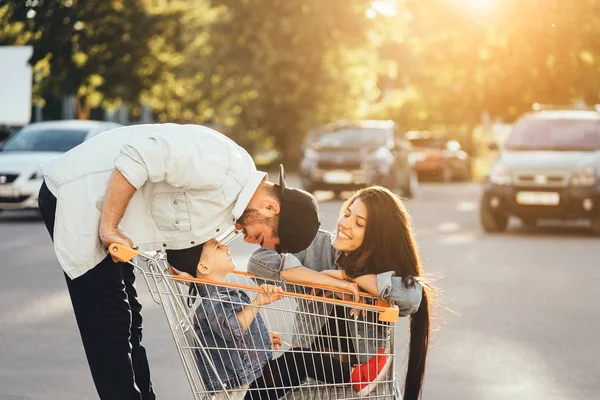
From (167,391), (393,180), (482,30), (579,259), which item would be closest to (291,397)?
(167,391)

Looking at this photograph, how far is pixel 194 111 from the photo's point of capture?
45.2m

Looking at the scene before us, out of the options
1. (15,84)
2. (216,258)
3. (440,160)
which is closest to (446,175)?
(440,160)

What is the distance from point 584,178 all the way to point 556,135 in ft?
4.64

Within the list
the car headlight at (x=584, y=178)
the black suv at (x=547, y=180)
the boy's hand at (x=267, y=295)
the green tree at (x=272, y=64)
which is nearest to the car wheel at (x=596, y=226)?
the black suv at (x=547, y=180)

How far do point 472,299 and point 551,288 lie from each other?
3.56ft

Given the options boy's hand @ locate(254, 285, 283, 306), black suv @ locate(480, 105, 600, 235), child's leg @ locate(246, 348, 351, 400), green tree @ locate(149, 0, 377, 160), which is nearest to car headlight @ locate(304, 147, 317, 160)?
black suv @ locate(480, 105, 600, 235)

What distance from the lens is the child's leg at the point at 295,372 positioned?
13.9 ft

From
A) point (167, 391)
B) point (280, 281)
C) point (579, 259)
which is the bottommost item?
point (579, 259)

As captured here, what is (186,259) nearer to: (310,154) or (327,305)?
(327,305)

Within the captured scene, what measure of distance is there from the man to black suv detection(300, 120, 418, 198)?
19559mm

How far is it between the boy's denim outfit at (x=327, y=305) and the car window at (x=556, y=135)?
42.9 feet

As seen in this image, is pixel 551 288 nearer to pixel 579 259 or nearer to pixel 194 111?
pixel 579 259

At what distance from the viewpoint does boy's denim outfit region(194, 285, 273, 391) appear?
4180 millimetres

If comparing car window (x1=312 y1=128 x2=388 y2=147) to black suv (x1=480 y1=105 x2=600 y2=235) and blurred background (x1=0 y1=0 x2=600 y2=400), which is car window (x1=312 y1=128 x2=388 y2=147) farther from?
black suv (x1=480 y1=105 x2=600 y2=235)
